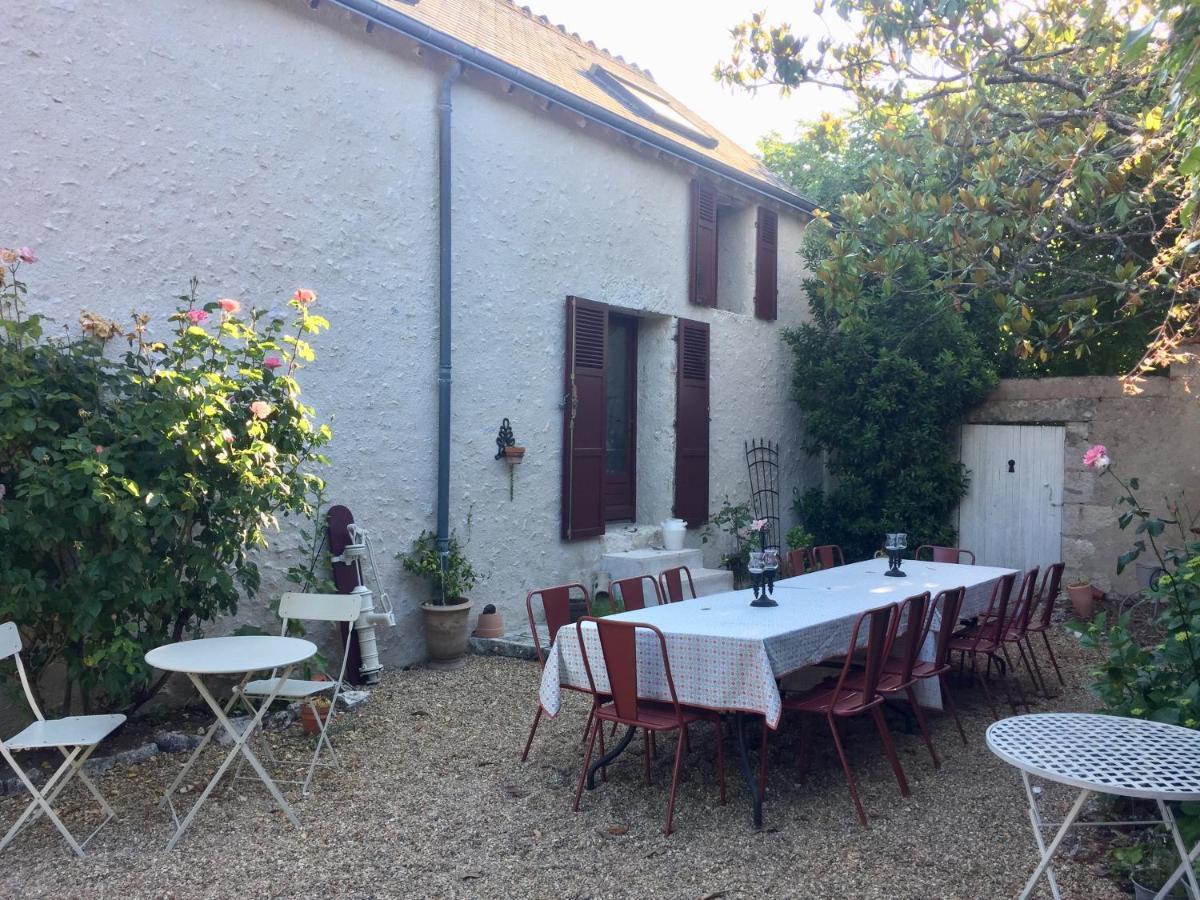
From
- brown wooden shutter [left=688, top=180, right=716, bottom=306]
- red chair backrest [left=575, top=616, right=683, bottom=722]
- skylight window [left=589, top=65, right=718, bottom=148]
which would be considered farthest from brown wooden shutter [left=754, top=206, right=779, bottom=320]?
red chair backrest [left=575, top=616, right=683, bottom=722]

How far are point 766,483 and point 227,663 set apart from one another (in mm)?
7026

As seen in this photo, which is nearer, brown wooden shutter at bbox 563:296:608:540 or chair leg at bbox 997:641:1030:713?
chair leg at bbox 997:641:1030:713

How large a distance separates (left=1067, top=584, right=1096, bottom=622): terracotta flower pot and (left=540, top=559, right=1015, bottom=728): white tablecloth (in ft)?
12.3

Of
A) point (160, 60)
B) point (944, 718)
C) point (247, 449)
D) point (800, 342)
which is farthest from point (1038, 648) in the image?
point (160, 60)

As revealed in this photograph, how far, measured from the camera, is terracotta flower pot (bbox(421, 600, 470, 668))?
19.6 ft

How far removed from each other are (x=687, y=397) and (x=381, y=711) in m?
4.45

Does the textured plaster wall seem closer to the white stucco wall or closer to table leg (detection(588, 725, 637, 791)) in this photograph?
the white stucco wall

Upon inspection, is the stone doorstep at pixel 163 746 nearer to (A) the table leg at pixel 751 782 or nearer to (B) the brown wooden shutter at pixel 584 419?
(A) the table leg at pixel 751 782

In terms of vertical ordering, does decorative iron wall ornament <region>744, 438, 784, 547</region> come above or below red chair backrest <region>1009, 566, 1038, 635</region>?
above

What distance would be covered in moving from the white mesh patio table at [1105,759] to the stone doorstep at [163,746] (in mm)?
3243

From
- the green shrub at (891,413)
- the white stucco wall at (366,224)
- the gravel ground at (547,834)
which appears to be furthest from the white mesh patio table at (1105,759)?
the green shrub at (891,413)

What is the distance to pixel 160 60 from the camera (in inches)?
188

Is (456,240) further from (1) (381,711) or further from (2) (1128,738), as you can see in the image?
(2) (1128,738)

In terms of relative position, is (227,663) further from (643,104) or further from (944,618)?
(643,104)
